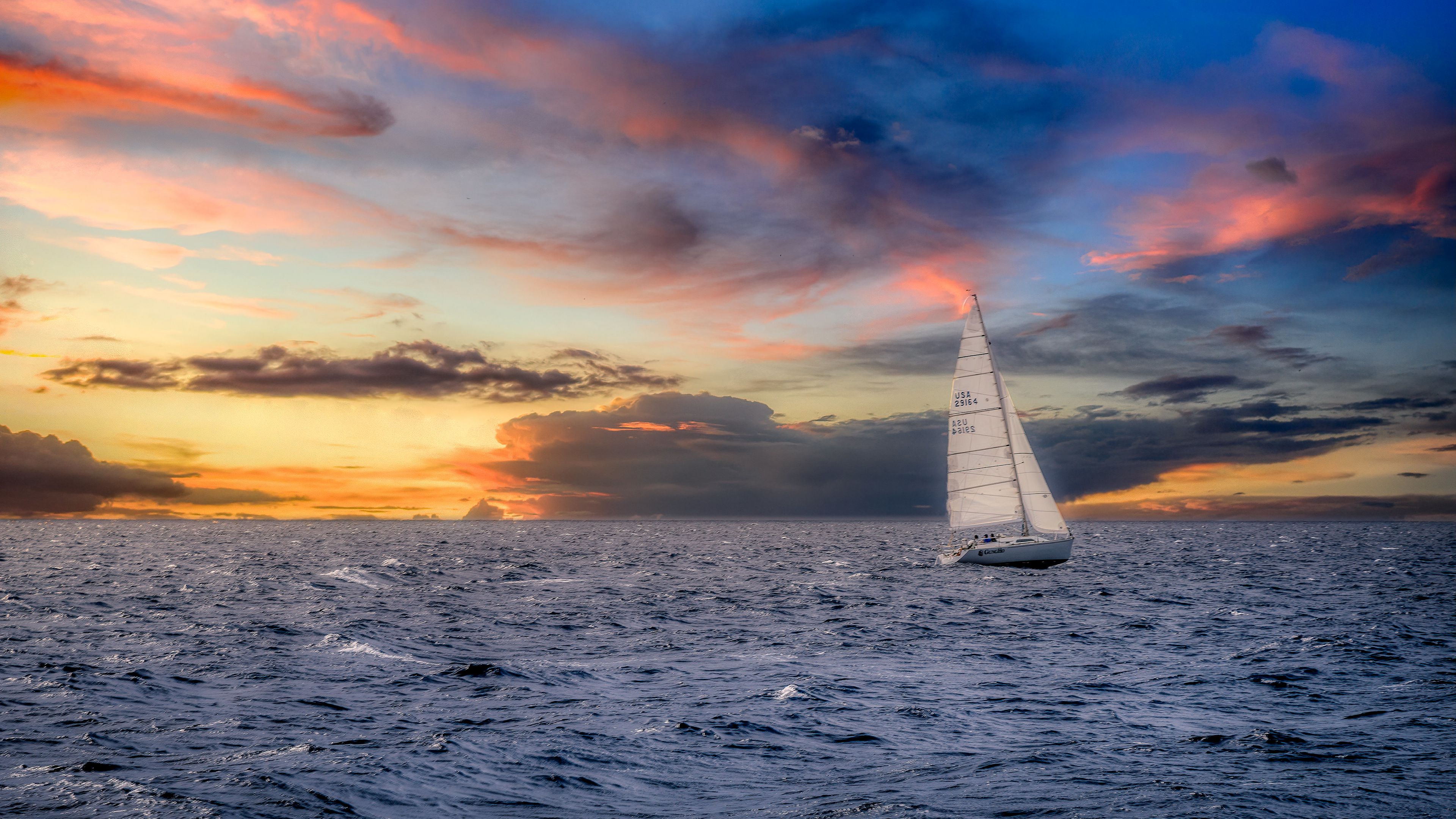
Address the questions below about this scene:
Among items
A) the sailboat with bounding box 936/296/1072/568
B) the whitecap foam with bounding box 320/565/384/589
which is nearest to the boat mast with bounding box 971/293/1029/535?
the sailboat with bounding box 936/296/1072/568

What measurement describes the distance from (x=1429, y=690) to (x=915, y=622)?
1836 cm

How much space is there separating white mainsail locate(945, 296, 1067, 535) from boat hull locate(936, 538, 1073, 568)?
2806 millimetres

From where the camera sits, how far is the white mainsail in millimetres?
65188

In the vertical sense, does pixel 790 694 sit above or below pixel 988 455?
below

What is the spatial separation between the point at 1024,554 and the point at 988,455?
Result: 7928mm

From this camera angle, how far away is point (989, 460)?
6556 cm

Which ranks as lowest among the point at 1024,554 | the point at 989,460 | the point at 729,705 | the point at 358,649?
the point at 358,649

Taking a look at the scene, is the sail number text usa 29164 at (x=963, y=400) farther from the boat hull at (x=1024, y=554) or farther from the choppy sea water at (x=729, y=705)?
the choppy sea water at (x=729, y=705)

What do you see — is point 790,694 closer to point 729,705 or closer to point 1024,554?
point 729,705

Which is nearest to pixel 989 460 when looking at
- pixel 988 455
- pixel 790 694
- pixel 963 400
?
pixel 988 455

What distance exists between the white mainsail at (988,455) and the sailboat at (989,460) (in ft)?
0.13

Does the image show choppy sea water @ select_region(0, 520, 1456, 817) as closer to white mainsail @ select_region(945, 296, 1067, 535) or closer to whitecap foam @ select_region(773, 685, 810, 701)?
whitecap foam @ select_region(773, 685, 810, 701)

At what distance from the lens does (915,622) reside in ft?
124

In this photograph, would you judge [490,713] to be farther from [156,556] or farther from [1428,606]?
[156,556]
